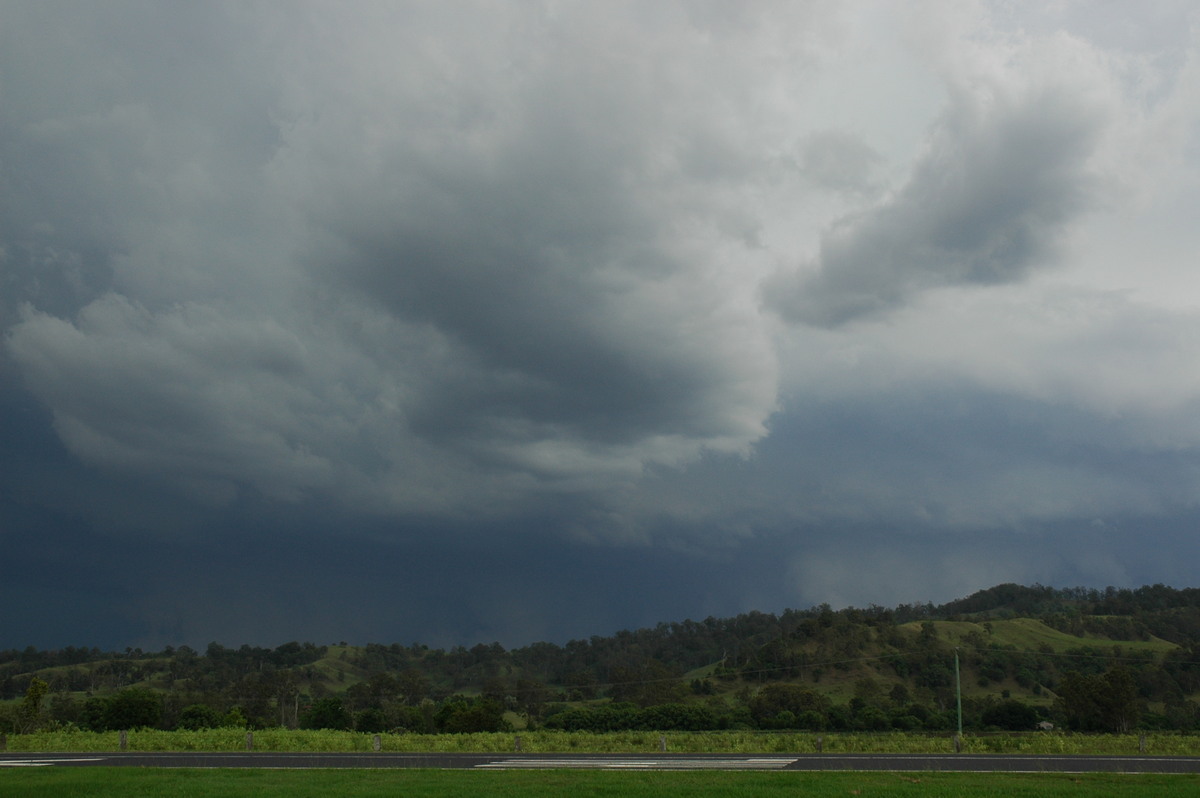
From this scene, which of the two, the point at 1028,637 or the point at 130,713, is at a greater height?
the point at 130,713

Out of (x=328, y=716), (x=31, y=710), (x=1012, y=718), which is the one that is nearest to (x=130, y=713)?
(x=31, y=710)

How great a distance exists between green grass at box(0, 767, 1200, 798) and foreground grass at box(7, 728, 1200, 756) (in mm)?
13838

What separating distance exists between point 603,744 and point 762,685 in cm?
8059

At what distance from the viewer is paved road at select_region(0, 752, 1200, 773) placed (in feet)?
102

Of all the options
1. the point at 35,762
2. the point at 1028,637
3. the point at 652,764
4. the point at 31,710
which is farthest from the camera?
the point at 1028,637

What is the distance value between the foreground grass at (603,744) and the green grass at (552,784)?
13838 millimetres

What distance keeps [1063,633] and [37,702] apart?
160 metres

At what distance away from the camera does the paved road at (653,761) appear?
31188mm

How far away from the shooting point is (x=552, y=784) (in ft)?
79.3

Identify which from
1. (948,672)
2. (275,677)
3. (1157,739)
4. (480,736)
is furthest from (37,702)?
(948,672)

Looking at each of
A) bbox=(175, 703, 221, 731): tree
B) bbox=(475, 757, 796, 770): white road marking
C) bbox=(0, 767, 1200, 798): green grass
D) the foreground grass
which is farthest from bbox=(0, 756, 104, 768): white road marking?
bbox=(175, 703, 221, 731): tree

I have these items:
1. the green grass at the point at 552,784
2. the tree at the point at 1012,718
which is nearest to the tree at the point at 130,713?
the green grass at the point at 552,784

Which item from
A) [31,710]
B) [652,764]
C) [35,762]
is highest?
[35,762]

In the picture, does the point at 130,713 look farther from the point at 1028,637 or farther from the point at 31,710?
the point at 1028,637
